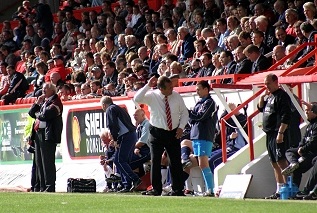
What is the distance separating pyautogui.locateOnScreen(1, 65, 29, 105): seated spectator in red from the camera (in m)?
26.2

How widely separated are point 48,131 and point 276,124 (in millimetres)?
5700

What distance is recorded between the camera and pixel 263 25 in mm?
19500

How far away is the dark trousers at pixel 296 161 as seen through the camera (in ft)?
51.5

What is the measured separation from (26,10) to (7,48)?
301 centimetres

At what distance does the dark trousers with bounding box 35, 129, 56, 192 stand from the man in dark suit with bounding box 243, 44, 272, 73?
4.46 m

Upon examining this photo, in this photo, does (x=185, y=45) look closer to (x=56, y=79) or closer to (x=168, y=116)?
(x=56, y=79)

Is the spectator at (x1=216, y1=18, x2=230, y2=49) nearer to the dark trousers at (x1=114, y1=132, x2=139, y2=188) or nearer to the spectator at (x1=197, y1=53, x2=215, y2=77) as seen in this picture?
the spectator at (x1=197, y1=53, x2=215, y2=77)

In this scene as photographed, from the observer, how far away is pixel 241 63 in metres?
18.8

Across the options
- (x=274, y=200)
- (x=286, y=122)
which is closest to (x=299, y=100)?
(x=286, y=122)

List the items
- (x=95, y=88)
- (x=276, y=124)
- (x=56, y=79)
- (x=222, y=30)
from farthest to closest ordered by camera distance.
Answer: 1. (x=56, y=79)
2. (x=95, y=88)
3. (x=222, y=30)
4. (x=276, y=124)

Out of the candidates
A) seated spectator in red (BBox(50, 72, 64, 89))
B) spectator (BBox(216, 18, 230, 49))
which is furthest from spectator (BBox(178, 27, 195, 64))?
seated spectator in red (BBox(50, 72, 64, 89))

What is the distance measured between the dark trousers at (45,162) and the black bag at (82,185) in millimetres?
341

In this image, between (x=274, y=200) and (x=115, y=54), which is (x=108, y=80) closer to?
(x=115, y=54)

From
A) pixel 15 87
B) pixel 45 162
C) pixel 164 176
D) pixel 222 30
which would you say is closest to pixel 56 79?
pixel 15 87
